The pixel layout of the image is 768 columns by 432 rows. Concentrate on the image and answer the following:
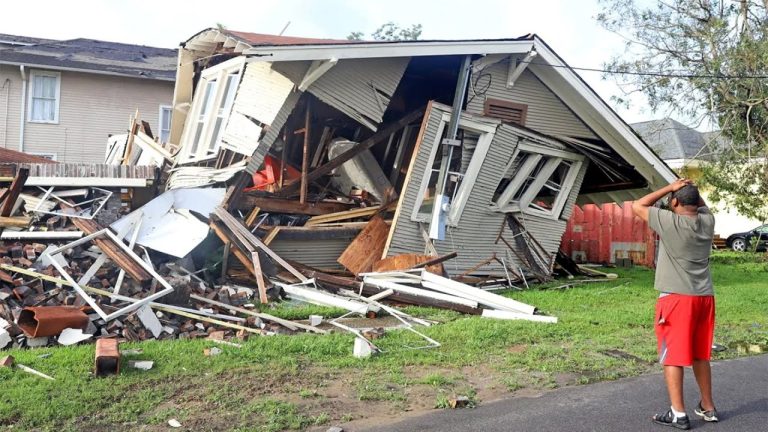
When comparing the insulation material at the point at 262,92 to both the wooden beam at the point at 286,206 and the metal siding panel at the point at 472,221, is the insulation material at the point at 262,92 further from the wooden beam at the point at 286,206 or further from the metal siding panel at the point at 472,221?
the metal siding panel at the point at 472,221

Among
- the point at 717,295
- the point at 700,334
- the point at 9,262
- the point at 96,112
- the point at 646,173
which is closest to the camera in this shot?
the point at 700,334

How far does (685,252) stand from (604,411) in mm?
1355

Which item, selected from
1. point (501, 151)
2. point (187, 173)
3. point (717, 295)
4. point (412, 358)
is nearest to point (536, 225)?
point (501, 151)

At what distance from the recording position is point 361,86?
1178cm

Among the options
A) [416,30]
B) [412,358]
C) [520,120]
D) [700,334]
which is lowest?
[412,358]

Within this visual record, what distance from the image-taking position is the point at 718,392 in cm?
584

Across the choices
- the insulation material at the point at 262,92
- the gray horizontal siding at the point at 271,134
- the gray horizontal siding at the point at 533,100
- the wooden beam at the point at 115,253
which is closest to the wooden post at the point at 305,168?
the gray horizontal siding at the point at 271,134

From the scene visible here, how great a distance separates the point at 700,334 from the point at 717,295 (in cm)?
837

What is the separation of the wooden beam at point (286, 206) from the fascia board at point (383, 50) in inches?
105

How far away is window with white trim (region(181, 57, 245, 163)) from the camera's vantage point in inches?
508

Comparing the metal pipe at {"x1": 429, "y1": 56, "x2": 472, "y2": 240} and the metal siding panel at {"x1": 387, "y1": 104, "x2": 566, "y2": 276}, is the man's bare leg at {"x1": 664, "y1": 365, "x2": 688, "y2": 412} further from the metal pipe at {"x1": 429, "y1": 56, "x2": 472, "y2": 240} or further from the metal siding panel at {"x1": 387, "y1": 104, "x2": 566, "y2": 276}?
the metal pipe at {"x1": 429, "y1": 56, "x2": 472, "y2": 240}

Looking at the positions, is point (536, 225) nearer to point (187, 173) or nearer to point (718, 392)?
point (187, 173)

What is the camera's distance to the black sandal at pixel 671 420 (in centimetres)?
480

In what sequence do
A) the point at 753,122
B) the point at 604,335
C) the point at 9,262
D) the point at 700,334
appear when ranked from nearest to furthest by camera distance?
the point at 700,334 → the point at 604,335 → the point at 9,262 → the point at 753,122
